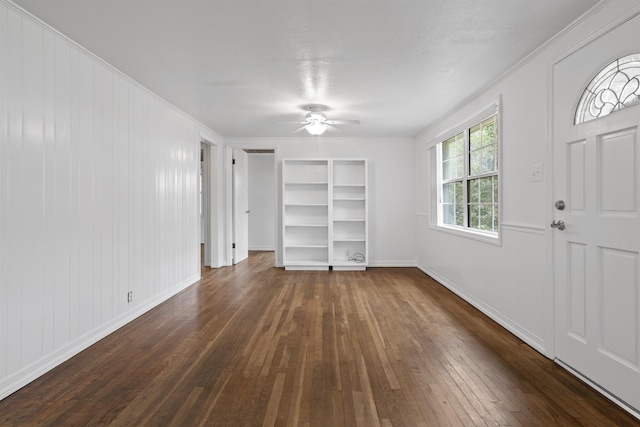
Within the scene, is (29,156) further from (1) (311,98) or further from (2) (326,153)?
(2) (326,153)

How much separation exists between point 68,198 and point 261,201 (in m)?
5.94

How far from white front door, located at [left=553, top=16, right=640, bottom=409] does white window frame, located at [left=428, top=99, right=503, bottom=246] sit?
779 millimetres

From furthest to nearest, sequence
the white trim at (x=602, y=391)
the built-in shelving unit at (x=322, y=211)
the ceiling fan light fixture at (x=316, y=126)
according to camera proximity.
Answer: the built-in shelving unit at (x=322, y=211) < the ceiling fan light fixture at (x=316, y=126) < the white trim at (x=602, y=391)

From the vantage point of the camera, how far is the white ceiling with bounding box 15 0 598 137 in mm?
2064

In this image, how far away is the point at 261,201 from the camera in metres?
8.40

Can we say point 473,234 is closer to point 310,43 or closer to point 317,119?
point 317,119

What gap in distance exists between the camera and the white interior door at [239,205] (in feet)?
20.3

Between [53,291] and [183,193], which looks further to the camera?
[183,193]

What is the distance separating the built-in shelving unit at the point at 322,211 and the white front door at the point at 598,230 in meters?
3.73

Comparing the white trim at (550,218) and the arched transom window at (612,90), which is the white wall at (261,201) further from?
the arched transom window at (612,90)

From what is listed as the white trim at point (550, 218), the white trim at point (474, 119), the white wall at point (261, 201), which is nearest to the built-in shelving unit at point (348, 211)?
the white trim at point (474, 119)

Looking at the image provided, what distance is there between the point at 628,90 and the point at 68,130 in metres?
3.63

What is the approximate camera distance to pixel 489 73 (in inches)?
122

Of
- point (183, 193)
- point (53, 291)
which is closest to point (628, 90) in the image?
point (53, 291)
